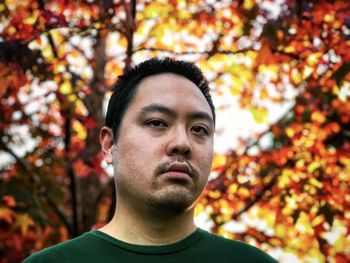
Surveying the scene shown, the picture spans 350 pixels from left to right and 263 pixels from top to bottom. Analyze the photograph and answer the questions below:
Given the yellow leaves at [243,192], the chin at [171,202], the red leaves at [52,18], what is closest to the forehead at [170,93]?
the chin at [171,202]

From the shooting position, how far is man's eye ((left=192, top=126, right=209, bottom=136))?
8.43 ft

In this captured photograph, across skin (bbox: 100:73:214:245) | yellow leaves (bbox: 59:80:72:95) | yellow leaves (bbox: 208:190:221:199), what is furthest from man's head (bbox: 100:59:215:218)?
yellow leaves (bbox: 208:190:221:199)

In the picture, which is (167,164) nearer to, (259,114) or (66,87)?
(66,87)

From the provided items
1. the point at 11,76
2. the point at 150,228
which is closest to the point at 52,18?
the point at 11,76

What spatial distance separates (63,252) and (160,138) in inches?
26.8

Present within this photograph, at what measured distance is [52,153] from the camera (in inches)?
306

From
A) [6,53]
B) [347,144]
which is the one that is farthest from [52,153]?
[347,144]

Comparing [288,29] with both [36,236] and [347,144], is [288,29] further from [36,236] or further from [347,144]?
[36,236]

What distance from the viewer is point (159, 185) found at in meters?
2.39

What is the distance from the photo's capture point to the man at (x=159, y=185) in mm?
2402

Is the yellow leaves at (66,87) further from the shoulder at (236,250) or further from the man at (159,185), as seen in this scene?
the shoulder at (236,250)

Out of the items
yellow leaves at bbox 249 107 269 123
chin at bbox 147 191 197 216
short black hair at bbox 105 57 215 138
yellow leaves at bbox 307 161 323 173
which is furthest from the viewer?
yellow leaves at bbox 249 107 269 123

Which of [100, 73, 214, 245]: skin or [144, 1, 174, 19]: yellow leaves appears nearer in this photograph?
[100, 73, 214, 245]: skin

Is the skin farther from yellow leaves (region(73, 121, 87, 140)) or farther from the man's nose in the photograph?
yellow leaves (region(73, 121, 87, 140))
